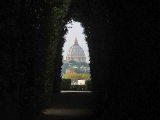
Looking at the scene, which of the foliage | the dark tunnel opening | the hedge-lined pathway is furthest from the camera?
the hedge-lined pathway

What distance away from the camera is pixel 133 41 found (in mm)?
10367

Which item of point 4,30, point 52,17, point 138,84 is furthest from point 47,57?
point 138,84

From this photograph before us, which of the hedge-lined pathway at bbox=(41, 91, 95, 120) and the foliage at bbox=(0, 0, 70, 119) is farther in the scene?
the hedge-lined pathway at bbox=(41, 91, 95, 120)

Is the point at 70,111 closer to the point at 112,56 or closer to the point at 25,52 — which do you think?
the point at 25,52

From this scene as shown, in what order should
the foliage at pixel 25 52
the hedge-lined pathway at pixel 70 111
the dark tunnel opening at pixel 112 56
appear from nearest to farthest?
the dark tunnel opening at pixel 112 56
the foliage at pixel 25 52
the hedge-lined pathway at pixel 70 111

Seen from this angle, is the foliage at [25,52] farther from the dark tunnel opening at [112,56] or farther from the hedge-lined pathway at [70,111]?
the hedge-lined pathway at [70,111]

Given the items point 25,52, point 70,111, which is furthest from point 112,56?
point 70,111

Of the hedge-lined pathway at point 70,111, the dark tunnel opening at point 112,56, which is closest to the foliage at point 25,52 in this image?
the dark tunnel opening at point 112,56

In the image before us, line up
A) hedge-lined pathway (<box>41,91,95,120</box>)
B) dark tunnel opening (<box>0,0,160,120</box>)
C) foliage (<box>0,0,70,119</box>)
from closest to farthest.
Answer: dark tunnel opening (<box>0,0,160,120</box>)
foliage (<box>0,0,70,119</box>)
hedge-lined pathway (<box>41,91,95,120</box>)

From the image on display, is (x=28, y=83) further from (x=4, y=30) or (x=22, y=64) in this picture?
(x=4, y=30)

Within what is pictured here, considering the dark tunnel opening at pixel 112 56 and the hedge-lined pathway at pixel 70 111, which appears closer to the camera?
the dark tunnel opening at pixel 112 56

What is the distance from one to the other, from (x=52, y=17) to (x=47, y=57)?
1.97m

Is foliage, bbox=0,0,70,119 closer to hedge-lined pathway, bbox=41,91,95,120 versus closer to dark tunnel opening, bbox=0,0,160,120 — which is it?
dark tunnel opening, bbox=0,0,160,120

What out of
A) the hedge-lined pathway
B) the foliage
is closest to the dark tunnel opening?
the foliage
